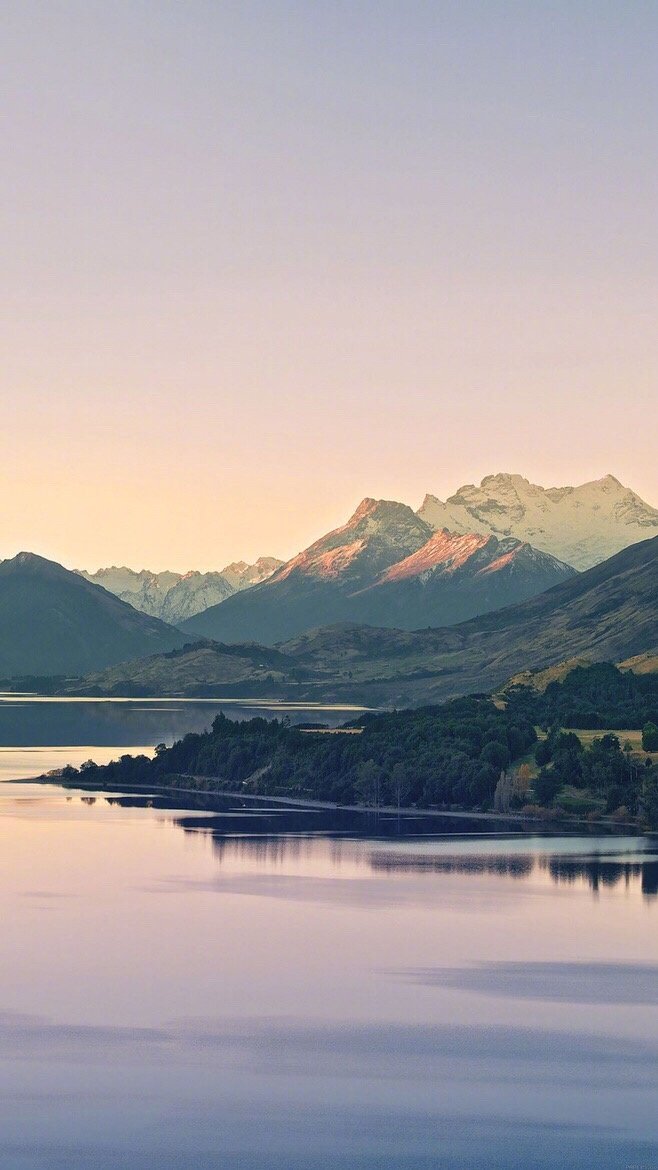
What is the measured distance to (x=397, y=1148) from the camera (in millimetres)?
84750

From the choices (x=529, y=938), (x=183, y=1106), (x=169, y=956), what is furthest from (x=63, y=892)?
(x=183, y=1106)

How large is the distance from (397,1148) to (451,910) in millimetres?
75569

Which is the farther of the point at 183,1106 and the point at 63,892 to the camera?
the point at 63,892

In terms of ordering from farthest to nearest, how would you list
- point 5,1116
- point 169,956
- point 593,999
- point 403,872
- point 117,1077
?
point 403,872 < point 169,956 < point 593,999 < point 117,1077 < point 5,1116

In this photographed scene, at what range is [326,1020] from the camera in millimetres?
113500

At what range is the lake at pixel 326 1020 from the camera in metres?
86.1

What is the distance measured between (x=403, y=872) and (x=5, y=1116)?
99.9m

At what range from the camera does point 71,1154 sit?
8244 cm

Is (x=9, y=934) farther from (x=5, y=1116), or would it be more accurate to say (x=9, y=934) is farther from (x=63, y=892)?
(x=5, y=1116)

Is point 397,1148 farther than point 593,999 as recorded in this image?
No

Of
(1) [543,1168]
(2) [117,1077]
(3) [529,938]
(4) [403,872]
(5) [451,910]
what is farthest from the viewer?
(4) [403,872]

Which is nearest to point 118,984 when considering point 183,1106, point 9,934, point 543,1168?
point 9,934

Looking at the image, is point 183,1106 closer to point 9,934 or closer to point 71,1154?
point 71,1154

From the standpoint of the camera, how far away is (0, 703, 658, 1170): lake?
8612 centimetres
